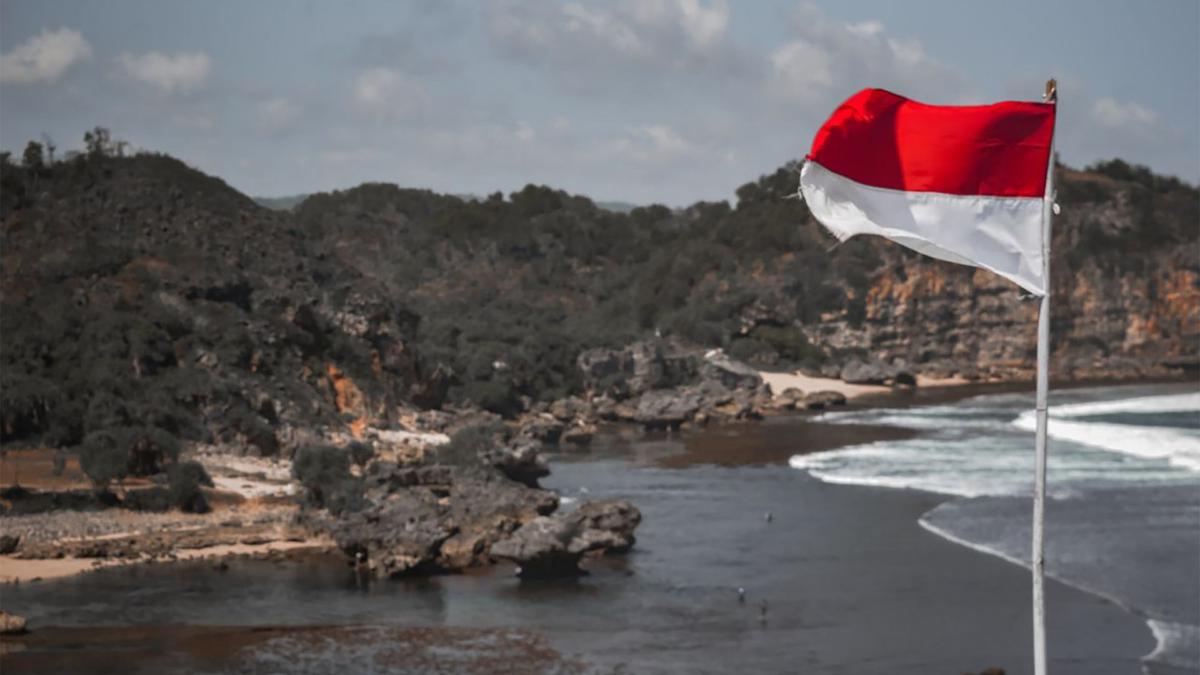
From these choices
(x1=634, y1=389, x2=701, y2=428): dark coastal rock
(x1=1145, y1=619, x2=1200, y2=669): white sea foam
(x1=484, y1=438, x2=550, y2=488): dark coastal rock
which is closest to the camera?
(x1=1145, y1=619, x2=1200, y2=669): white sea foam

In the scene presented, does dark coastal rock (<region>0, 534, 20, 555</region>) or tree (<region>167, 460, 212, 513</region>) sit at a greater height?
tree (<region>167, 460, 212, 513</region>)

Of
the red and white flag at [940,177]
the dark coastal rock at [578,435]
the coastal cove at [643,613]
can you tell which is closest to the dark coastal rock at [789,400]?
the dark coastal rock at [578,435]

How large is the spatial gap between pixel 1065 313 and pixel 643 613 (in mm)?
79571

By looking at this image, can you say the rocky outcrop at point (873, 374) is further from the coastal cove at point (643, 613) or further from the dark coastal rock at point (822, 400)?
the coastal cove at point (643, 613)

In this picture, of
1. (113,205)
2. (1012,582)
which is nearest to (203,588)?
(1012,582)

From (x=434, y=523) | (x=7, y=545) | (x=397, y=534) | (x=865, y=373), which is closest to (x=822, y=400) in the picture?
(x=865, y=373)

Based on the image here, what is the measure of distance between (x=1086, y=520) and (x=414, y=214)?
112942mm

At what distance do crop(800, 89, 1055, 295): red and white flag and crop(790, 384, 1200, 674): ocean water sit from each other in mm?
14467

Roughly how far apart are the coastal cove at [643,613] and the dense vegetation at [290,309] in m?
7.47

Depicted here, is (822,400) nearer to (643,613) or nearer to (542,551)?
(542,551)

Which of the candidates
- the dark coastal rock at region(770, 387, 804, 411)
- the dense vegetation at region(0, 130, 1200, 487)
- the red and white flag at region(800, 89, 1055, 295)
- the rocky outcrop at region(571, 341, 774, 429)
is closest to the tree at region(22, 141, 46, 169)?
the dense vegetation at region(0, 130, 1200, 487)

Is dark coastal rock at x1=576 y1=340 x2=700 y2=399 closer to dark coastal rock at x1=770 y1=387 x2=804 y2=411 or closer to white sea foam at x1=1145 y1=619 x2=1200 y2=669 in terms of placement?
dark coastal rock at x1=770 y1=387 x2=804 y2=411

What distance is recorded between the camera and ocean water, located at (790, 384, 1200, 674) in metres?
26.2

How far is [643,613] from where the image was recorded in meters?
25.0
